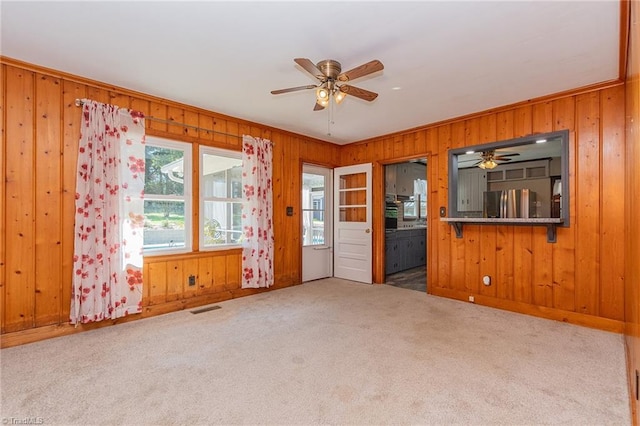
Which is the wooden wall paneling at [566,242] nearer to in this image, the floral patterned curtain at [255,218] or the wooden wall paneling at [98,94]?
the floral patterned curtain at [255,218]

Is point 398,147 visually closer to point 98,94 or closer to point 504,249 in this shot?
point 504,249

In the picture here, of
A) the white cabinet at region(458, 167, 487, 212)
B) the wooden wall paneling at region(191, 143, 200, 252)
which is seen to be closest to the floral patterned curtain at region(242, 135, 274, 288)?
the wooden wall paneling at region(191, 143, 200, 252)

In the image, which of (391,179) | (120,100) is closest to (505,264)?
(391,179)

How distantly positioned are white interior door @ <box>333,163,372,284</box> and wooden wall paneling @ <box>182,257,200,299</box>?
268 cm

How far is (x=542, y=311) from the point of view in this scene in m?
3.58

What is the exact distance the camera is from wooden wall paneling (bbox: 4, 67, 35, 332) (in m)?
2.78

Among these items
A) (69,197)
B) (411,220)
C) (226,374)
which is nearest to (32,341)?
(69,197)

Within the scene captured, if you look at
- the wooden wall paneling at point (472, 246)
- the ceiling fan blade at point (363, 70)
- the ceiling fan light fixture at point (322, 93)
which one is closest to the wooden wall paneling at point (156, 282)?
the ceiling fan light fixture at point (322, 93)

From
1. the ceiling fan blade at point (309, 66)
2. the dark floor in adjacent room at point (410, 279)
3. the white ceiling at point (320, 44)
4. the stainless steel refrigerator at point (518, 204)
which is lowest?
the dark floor in adjacent room at point (410, 279)

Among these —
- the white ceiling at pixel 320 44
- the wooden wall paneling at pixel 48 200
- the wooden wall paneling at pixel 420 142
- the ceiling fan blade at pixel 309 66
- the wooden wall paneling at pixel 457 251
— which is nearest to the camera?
the white ceiling at pixel 320 44

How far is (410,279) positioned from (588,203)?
298 cm

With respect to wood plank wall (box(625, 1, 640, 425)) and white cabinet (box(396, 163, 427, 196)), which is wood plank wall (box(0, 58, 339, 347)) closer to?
wood plank wall (box(625, 1, 640, 425))

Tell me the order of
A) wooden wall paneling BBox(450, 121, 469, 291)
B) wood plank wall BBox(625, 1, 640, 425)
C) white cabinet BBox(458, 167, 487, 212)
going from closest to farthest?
1. wood plank wall BBox(625, 1, 640, 425)
2. wooden wall paneling BBox(450, 121, 469, 291)
3. white cabinet BBox(458, 167, 487, 212)

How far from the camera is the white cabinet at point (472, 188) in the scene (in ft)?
24.3
